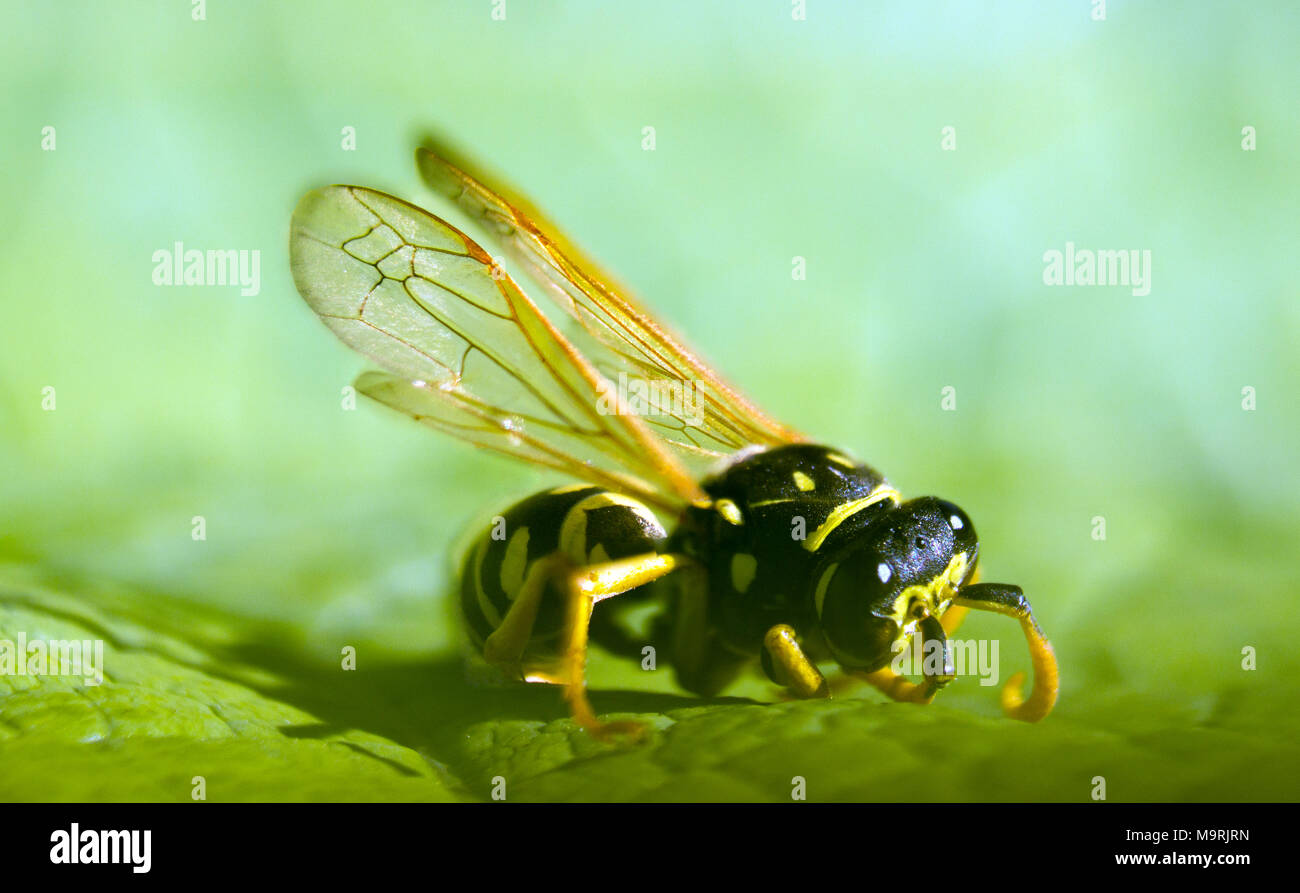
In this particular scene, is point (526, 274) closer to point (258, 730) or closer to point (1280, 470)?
point (258, 730)

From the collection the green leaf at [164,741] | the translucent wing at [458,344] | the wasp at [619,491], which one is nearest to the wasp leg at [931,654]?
the wasp at [619,491]

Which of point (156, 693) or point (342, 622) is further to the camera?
point (342, 622)

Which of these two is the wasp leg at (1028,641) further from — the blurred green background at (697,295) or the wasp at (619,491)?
the blurred green background at (697,295)

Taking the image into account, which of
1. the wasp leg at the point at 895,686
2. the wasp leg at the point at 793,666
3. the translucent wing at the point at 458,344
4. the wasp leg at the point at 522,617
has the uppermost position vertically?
the translucent wing at the point at 458,344

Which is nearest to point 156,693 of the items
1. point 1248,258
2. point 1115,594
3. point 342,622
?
point 342,622

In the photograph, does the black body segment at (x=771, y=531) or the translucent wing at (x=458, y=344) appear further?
the black body segment at (x=771, y=531)

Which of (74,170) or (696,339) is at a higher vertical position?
(74,170)

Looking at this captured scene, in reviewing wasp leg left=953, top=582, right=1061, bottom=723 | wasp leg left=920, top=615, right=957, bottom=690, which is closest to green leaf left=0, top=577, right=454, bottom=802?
wasp leg left=920, top=615, right=957, bottom=690
